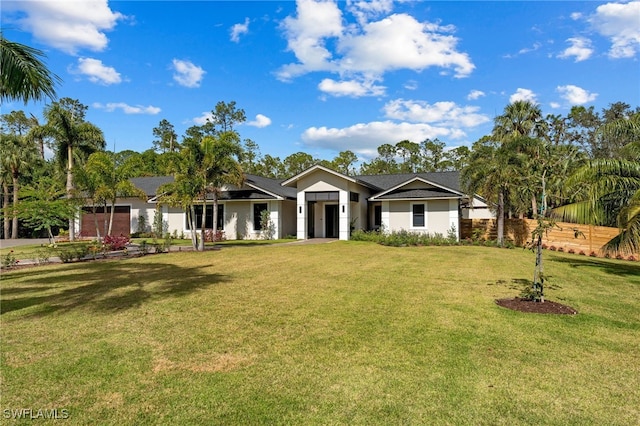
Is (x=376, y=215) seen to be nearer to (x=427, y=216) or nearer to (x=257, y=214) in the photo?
(x=427, y=216)

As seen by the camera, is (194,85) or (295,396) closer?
(295,396)

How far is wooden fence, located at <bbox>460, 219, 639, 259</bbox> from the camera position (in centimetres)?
1934

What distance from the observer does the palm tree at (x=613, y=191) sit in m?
11.5

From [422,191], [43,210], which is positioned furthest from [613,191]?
[43,210]

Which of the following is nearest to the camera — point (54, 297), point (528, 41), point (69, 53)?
point (54, 297)

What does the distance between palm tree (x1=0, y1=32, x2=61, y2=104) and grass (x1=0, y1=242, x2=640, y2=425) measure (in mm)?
4259

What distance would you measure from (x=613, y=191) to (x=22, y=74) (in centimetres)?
1643

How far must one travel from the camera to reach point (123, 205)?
95.0ft

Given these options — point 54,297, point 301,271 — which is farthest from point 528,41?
point 54,297

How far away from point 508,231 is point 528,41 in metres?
11.6

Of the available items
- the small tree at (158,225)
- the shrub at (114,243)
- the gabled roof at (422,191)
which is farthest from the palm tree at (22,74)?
the small tree at (158,225)

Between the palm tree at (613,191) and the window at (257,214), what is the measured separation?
1794 centimetres

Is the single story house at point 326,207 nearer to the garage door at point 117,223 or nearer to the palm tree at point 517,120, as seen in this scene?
the garage door at point 117,223

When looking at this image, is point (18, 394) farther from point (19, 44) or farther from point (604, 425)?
point (19, 44)
